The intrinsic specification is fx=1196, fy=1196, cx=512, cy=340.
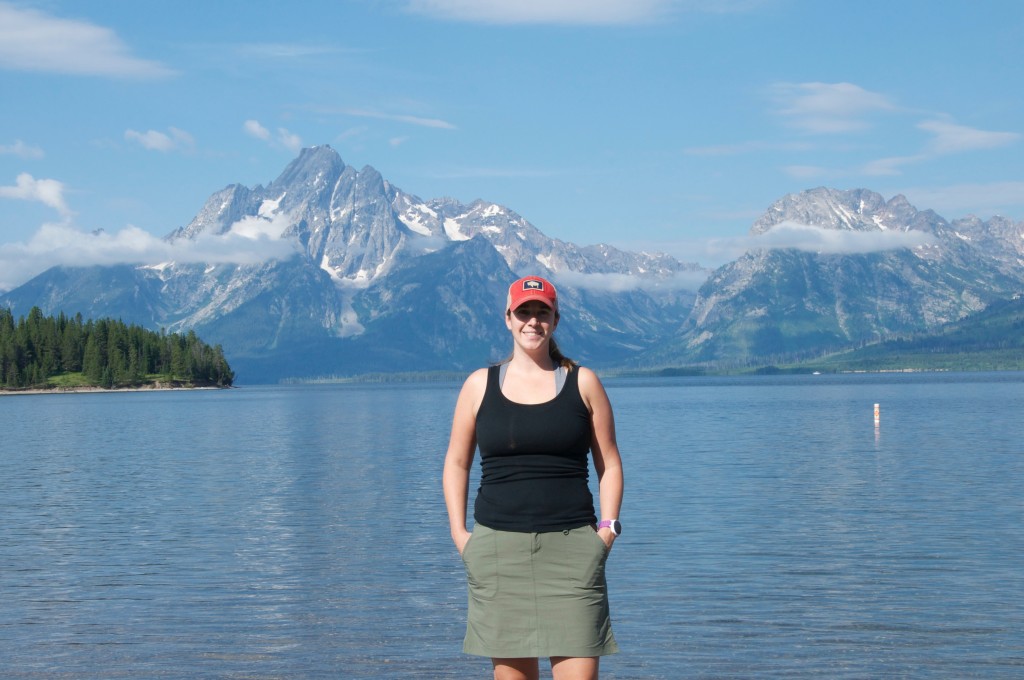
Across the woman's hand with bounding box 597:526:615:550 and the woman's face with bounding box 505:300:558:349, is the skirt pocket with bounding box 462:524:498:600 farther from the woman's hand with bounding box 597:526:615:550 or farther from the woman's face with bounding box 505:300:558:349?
the woman's face with bounding box 505:300:558:349

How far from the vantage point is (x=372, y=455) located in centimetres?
9106

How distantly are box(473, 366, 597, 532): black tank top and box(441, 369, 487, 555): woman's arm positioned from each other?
0.36 feet

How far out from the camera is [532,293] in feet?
39.6

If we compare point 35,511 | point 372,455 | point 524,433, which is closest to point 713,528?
point 35,511

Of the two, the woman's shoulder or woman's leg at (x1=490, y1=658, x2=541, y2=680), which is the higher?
the woman's shoulder

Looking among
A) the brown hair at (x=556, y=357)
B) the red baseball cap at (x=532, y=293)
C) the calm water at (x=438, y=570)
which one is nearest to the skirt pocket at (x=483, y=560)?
the brown hair at (x=556, y=357)

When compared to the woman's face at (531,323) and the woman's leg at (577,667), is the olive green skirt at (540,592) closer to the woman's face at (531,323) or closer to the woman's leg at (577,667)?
the woman's leg at (577,667)

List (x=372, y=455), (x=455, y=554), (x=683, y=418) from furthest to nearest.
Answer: (x=683, y=418) < (x=372, y=455) < (x=455, y=554)

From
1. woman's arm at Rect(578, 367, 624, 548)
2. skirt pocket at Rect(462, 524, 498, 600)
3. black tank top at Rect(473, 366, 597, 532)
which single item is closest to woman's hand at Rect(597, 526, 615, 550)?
woman's arm at Rect(578, 367, 624, 548)

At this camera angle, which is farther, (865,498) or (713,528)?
(865,498)

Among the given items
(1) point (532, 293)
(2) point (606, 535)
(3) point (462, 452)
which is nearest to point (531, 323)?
(1) point (532, 293)

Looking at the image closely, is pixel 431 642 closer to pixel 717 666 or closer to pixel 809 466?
pixel 717 666

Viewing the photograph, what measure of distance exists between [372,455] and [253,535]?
151 ft

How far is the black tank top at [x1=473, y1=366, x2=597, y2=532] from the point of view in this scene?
38.0 feet
